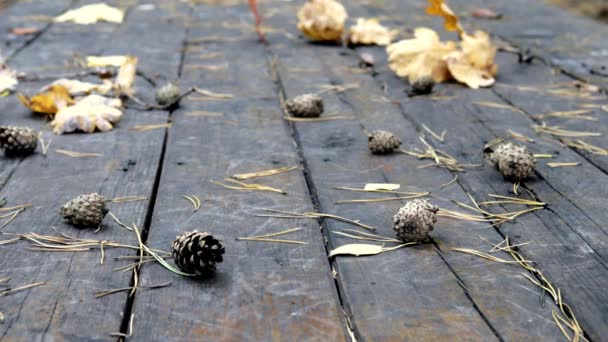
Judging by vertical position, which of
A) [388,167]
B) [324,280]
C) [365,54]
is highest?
[324,280]

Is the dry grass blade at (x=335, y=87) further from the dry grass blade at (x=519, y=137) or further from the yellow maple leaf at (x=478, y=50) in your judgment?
the dry grass blade at (x=519, y=137)

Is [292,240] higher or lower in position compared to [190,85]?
higher

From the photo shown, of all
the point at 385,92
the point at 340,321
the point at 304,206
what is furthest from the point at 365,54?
the point at 340,321

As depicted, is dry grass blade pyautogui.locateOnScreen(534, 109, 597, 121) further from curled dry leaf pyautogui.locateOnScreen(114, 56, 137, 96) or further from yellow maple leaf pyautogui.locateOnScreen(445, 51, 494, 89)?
curled dry leaf pyautogui.locateOnScreen(114, 56, 137, 96)

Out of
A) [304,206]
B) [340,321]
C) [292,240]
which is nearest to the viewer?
[340,321]

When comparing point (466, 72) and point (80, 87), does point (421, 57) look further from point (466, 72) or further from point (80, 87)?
point (80, 87)

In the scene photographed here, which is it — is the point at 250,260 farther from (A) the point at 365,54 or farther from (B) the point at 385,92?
(A) the point at 365,54

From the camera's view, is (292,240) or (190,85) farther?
(190,85)

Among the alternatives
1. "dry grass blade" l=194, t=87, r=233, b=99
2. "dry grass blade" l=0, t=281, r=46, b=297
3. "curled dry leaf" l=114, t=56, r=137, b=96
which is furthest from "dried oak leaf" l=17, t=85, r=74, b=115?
"dry grass blade" l=0, t=281, r=46, b=297
